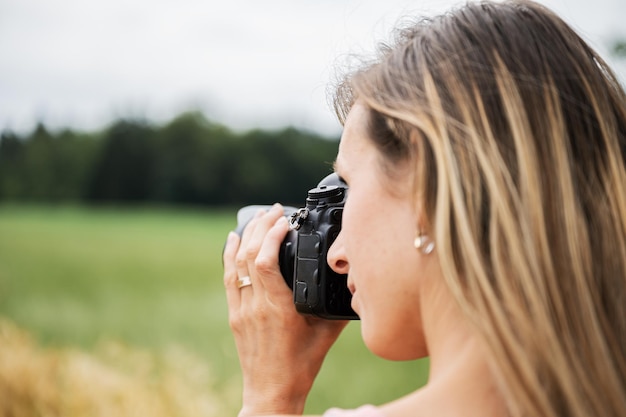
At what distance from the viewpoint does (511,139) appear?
2.19 ft

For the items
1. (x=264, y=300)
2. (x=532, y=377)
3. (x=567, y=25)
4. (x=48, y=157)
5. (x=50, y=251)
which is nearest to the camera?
(x=532, y=377)

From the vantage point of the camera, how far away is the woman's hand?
3.50ft

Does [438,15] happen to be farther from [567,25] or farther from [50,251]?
[50,251]

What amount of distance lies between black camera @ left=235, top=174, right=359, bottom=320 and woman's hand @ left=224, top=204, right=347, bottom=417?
0.12ft

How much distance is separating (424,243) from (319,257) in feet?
1.18

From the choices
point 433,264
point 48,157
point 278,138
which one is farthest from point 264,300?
point 278,138

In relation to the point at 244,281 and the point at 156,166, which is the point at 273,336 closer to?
the point at 244,281

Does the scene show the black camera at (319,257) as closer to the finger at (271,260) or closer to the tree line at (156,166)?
the finger at (271,260)

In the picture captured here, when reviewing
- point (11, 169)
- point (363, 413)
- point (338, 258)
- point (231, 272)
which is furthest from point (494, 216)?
point (11, 169)

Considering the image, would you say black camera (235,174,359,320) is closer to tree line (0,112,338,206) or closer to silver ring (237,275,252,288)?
silver ring (237,275,252,288)

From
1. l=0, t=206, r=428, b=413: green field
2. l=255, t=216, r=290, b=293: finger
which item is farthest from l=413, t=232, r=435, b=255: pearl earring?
l=0, t=206, r=428, b=413: green field

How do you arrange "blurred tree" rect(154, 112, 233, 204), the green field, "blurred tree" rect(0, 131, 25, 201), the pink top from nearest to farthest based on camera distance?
the pink top → the green field → "blurred tree" rect(0, 131, 25, 201) → "blurred tree" rect(154, 112, 233, 204)

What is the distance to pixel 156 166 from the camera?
7824 millimetres

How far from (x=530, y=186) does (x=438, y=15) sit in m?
0.26
